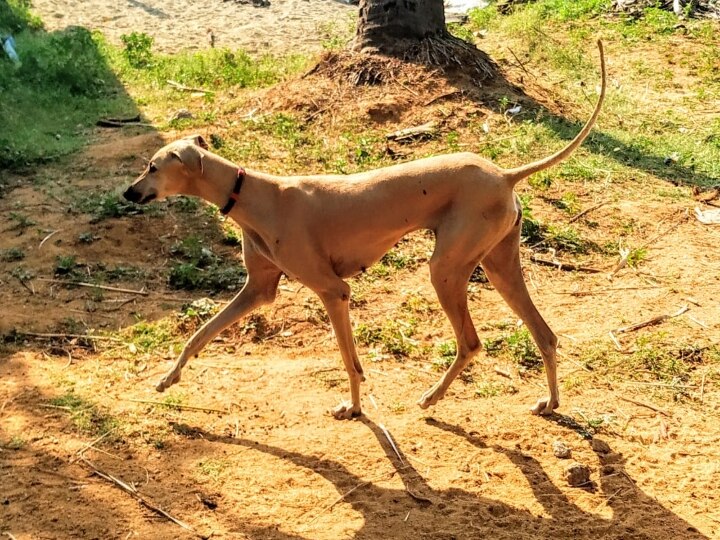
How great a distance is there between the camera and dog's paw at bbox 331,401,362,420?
5.29 metres

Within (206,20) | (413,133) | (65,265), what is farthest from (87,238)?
(206,20)

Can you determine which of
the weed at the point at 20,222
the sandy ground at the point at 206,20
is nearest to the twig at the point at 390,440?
the weed at the point at 20,222

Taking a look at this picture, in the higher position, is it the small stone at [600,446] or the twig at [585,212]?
the twig at [585,212]

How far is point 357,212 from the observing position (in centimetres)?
503

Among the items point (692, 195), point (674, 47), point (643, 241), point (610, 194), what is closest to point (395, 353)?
point (643, 241)

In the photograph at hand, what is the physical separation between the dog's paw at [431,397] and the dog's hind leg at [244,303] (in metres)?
1.15

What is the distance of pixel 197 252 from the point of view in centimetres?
739

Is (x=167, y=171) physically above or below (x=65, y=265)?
above

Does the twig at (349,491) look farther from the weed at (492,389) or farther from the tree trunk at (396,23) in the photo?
the tree trunk at (396,23)

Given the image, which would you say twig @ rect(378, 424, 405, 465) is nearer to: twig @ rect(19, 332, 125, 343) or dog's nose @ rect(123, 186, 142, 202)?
dog's nose @ rect(123, 186, 142, 202)

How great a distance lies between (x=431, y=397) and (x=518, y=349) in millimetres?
1063

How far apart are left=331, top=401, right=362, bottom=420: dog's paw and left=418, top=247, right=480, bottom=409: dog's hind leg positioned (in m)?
0.41

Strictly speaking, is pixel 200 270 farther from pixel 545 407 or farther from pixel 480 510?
pixel 480 510

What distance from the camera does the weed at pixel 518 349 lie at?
19.8 feet
